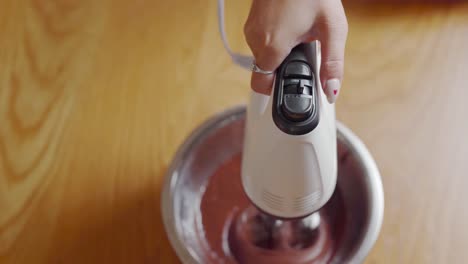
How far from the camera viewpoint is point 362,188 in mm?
480

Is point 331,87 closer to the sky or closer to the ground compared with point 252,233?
closer to the sky

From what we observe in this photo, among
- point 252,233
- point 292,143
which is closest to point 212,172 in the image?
point 252,233

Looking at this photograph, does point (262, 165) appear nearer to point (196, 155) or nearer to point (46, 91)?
point (196, 155)

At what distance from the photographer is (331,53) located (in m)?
0.37

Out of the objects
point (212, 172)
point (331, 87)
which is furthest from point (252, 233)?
point (331, 87)

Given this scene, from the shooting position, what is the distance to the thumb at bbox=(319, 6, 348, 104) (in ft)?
1.21

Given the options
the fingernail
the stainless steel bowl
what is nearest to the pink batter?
the stainless steel bowl

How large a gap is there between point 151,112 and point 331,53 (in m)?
Result: 0.26

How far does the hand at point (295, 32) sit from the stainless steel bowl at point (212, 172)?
0.13 m

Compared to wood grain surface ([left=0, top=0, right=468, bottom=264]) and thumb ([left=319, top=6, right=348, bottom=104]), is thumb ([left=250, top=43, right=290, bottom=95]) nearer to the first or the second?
thumb ([left=319, top=6, right=348, bottom=104])

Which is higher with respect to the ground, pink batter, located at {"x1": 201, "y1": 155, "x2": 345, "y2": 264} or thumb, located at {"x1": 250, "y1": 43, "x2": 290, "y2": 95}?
thumb, located at {"x1": 250, "y1": 43, "x2": 290, "y2": 95}

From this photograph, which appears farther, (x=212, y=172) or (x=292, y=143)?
(x=212, y=172)

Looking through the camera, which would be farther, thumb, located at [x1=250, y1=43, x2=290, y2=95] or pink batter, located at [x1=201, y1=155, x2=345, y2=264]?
pink batter, located at [x1=201, y1=155, x2=345, y2=264]

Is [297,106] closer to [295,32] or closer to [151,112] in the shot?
[295,32]
